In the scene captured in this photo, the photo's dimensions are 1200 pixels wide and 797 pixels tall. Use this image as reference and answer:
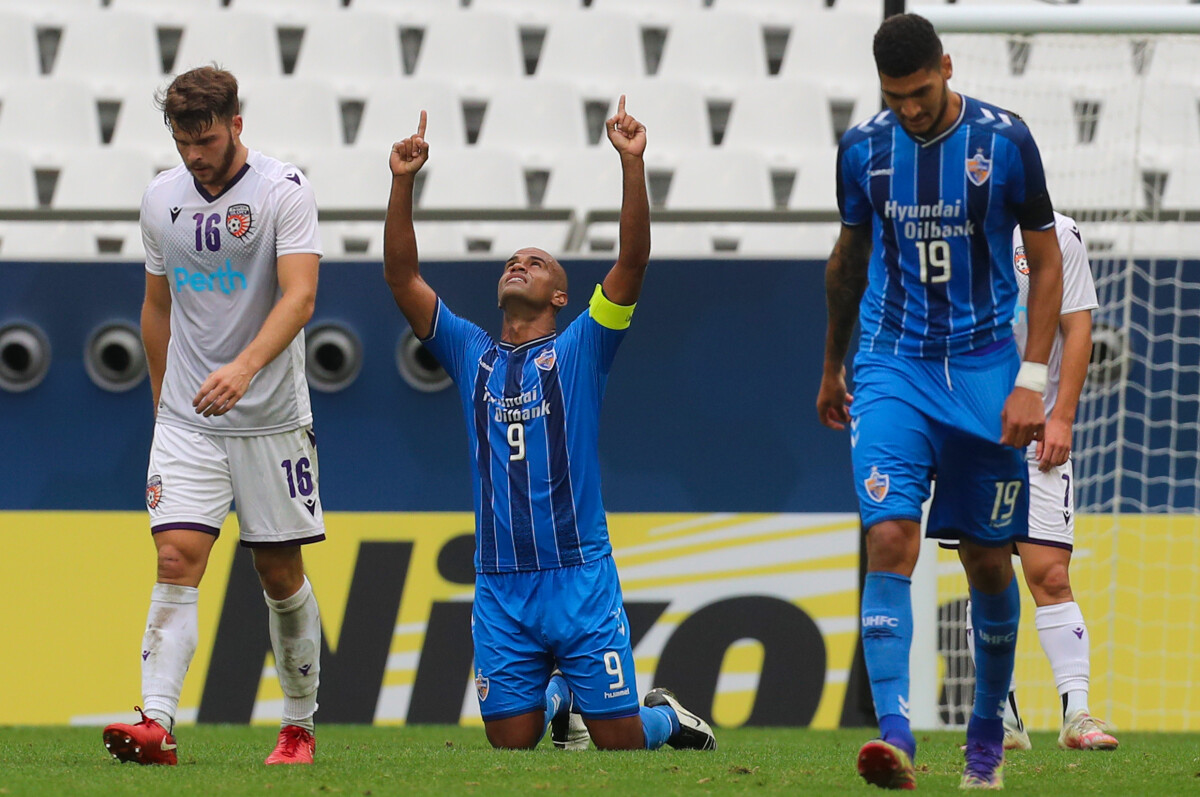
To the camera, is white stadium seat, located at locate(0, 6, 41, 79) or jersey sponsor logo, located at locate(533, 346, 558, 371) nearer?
jersey sponsor logo, located at locate(533, 346, 558, 371)

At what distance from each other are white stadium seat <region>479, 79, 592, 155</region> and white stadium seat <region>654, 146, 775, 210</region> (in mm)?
872

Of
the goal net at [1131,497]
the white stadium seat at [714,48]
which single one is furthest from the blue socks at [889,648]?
the white stadium seat at [714,48]

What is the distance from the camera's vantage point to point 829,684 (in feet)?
24.9

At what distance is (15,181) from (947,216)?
8922mm

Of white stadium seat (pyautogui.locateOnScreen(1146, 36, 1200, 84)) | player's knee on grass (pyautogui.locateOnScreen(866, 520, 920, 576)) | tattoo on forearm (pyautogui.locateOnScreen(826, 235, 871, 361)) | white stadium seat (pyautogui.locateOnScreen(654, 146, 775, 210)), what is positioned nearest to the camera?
player's knee on grass (pyautogui.locateOnScreen(866, 520, 920, 576))

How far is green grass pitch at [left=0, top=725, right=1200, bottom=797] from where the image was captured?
364 cm

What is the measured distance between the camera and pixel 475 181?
10859mm

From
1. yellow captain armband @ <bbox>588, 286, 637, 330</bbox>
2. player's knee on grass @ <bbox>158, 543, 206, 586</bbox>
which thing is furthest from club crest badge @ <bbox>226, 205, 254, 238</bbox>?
yellow captain armband @ <bbox>588, 286, 637, 330</bbox>

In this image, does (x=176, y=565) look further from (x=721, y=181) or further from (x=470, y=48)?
(x=470, y=48)

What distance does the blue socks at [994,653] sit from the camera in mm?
3725

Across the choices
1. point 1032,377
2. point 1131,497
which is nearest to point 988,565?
point 1032,377

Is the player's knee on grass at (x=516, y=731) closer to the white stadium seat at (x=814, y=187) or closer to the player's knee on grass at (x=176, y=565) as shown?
the player's knee on grass at (x=176, y=565)

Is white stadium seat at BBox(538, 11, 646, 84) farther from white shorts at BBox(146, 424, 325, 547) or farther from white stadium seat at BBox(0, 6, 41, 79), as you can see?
white shorts at BBox(146, 424, 325, 547)

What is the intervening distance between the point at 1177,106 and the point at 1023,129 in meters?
7.94
